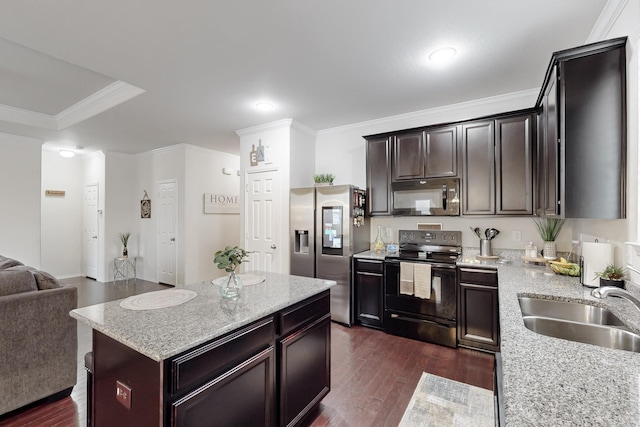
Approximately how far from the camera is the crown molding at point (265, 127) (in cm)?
407

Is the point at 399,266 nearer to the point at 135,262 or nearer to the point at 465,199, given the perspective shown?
the point at 465,199

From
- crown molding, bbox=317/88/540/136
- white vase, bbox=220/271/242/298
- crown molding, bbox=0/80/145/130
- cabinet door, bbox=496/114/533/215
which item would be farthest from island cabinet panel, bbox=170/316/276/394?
crown molding, bbox=317/88/540/136

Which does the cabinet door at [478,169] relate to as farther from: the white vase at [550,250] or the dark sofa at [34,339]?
the dark sofa at [34,339]

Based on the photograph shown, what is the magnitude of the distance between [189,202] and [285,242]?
8.05ft

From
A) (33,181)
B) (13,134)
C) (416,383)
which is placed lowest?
(416,383)

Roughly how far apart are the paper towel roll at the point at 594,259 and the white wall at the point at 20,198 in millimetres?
7319

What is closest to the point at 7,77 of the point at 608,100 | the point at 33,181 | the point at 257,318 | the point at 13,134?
the point at 13,134

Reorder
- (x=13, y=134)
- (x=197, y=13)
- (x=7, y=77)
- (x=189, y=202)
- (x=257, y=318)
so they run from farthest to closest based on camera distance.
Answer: (x=189, y=202) < (x=13, y=134) < (x=7, y=77) < (x=197, y=13) < (x=257, y=318)

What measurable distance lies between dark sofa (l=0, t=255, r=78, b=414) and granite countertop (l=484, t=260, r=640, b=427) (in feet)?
9.02

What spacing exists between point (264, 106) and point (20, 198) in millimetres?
4626

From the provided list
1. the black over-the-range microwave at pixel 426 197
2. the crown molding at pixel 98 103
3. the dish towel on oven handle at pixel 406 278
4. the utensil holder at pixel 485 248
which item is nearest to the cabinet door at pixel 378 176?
the black over-the-range microwave at pixel 426 197

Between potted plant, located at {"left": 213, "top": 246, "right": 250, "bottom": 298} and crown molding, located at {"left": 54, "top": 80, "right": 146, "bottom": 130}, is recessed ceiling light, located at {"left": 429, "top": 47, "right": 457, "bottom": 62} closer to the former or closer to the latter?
potted plant, located at {"left": 213, "top": 246, "right": 250, "bottom": 298}

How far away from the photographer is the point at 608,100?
5.88ft

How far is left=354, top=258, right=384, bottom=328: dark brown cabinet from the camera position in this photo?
136 inches
